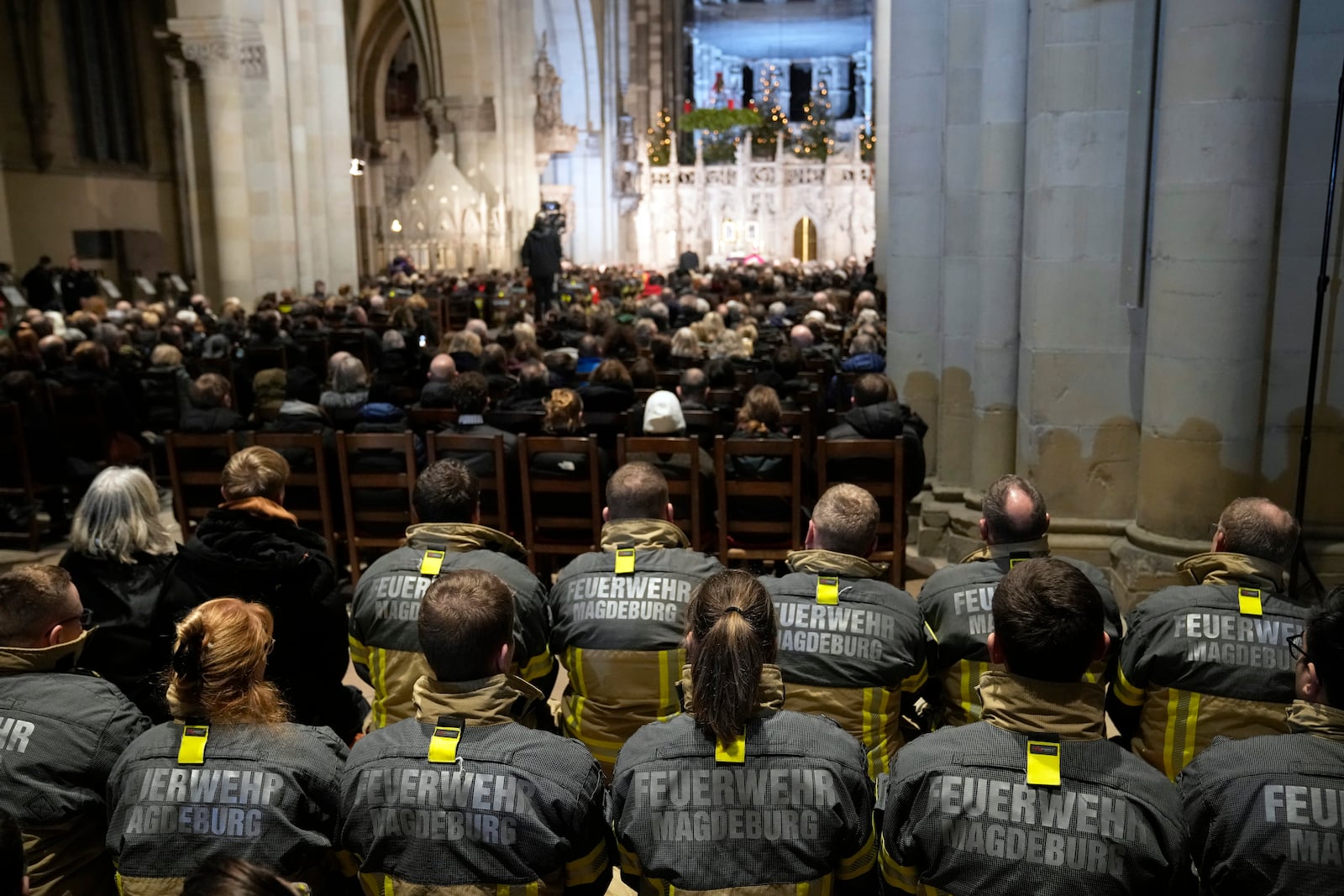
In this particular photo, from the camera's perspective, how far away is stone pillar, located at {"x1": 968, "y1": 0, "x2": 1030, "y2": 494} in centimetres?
651

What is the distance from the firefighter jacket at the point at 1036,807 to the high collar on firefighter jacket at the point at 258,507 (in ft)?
7.98

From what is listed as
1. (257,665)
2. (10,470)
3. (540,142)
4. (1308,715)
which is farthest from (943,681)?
(540,142)

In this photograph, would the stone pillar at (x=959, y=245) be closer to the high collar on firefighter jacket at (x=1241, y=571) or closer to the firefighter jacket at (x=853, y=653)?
the high collar on firefighter jacket at (x=1241, y=571)

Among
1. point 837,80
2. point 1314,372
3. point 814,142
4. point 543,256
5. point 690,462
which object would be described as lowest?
point 690,462

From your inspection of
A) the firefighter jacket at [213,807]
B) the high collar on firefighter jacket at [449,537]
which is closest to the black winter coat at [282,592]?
the high collar on firefighter jacket at [449,537]

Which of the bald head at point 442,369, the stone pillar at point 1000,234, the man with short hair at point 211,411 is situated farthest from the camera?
the bald head at point 442,369

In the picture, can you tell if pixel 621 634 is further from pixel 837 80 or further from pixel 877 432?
pixel 837 80

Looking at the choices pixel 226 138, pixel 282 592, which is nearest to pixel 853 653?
pixel 282 592

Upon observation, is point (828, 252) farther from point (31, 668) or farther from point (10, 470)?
point (31, 668)

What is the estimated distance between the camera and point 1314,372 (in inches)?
200

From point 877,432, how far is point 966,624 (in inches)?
114

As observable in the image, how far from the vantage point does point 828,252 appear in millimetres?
31062

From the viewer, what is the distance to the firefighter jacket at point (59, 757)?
254 cm

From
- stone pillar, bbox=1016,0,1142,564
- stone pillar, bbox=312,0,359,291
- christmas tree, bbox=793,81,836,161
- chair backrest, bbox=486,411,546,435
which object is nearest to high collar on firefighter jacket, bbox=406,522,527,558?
chair backrest, bbox=486,411,546,435
